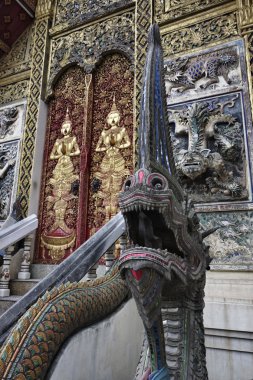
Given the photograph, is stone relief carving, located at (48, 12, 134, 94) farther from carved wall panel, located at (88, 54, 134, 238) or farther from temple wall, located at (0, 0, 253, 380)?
carved wall panel, located at (88, 54, 134, 238)

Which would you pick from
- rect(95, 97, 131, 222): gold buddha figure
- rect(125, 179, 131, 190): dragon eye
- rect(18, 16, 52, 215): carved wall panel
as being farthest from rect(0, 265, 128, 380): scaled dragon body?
rect(18, 16, 52, 215): carved wall panel

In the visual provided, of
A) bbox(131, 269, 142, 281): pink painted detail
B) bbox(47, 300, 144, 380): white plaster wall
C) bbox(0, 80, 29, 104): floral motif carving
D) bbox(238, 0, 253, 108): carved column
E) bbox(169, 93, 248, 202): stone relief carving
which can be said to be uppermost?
bbox(0, 80, 29, 104): floral motif carving

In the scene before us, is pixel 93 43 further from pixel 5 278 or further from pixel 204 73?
pixel 5 278

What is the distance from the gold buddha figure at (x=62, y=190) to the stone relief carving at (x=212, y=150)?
1.96 meters

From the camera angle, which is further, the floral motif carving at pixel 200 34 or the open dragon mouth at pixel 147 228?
the floral motif carving at pixel 200 34

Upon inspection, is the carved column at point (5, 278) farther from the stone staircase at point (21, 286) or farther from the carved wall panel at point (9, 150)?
the carved wall panel at point (9, 150)

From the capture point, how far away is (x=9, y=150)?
5.85 meters

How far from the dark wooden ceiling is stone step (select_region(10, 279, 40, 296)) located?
4.67 meters

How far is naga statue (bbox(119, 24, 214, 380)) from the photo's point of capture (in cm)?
129

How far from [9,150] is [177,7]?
11.7ft

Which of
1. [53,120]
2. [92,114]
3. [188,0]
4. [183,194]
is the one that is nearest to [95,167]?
[92,114]

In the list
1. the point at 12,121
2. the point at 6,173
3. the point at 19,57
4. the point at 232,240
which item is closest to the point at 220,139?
the point at 232,240

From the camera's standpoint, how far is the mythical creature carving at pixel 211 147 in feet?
12.6

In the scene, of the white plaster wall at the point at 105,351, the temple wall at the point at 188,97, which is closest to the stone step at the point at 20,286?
the temple wall at the point at 188,97
